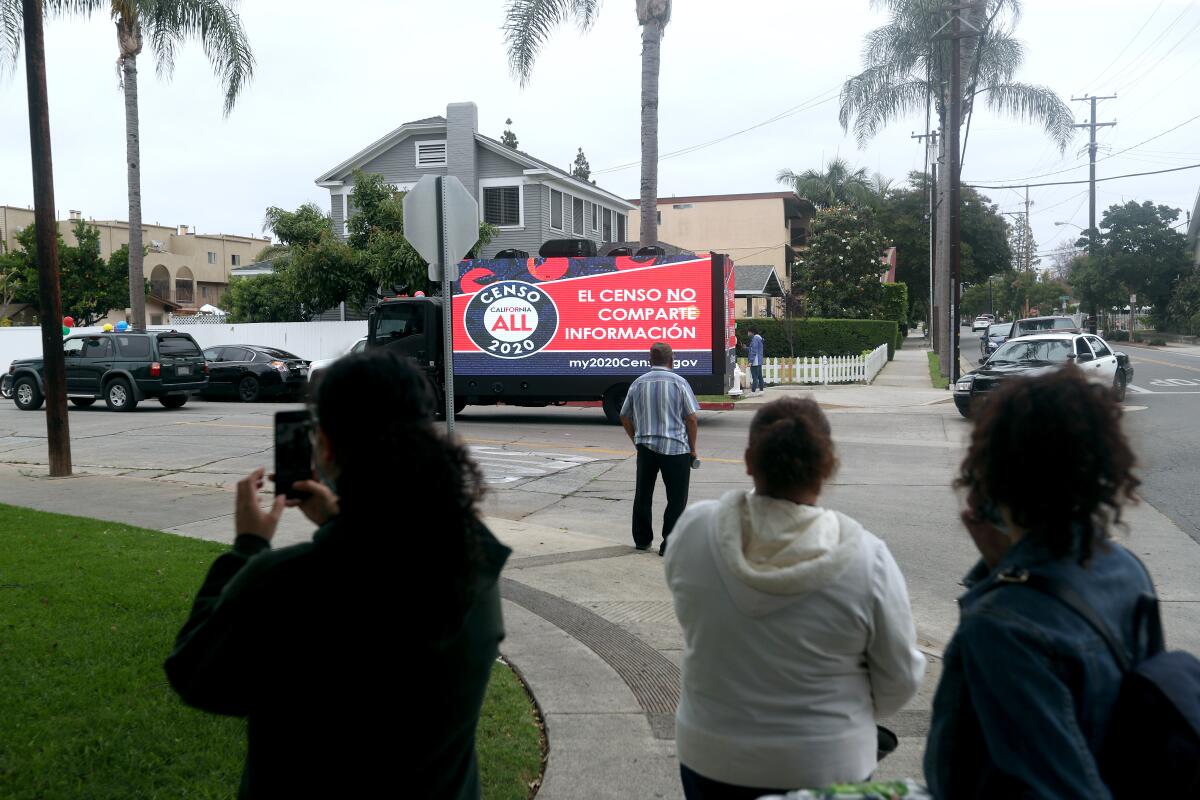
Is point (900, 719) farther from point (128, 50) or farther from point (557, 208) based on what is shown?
point (557, 208)

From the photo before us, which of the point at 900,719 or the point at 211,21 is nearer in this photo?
the point at 900,719

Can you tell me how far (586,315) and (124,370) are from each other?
1020 cm

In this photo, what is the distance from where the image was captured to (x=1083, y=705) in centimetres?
166

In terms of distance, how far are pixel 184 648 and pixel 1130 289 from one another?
69.0 m

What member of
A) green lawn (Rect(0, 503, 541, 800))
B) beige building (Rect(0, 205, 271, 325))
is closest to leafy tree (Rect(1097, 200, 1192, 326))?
beige building (Rect(0, 205, 271, 325))

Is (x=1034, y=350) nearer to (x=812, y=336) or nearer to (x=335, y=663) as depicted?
(x=812, y=336)

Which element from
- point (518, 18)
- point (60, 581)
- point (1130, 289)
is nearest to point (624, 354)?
point (518, 18)

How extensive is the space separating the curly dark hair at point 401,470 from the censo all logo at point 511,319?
1670 centimetres

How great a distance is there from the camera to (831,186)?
6506 centimetres

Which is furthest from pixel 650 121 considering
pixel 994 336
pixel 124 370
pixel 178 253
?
pixel 178 253

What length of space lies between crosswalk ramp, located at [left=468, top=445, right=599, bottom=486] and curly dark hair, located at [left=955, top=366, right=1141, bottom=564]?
1052 centimetres

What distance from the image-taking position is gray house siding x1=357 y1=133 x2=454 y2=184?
34.6 m

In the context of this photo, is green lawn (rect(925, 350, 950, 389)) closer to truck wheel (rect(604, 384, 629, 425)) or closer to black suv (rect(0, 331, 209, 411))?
truck wheel (rect(604, 384, 629, 425))

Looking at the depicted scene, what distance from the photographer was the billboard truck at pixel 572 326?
17891 millimetres
